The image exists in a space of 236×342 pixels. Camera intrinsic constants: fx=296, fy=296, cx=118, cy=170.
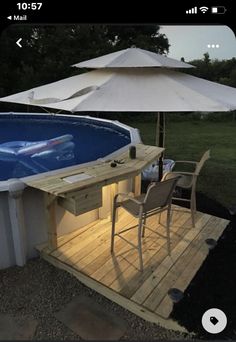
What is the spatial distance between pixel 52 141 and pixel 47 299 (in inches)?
148

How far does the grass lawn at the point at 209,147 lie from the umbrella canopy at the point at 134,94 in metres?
1.96

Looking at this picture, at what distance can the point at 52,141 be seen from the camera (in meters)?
6.02

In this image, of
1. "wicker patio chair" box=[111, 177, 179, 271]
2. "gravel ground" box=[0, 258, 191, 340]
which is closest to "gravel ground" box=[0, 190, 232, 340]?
"gravel ground" box=[0, 258, 191, 340]

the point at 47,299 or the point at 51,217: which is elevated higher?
the point at 51,217

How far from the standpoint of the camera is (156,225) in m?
3.88

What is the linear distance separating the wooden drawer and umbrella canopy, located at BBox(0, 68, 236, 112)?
0.84m

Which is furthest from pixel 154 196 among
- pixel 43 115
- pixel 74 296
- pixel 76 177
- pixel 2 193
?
pixel 43 115

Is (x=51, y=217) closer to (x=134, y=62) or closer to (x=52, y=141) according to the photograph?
(x=134, y=62)
